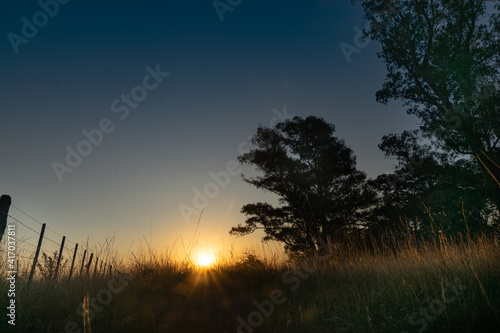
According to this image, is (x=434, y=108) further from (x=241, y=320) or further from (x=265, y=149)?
(x=241, y=320)

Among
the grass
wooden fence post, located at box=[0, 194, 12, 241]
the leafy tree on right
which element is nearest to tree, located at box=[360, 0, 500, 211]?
the leafy tree on right

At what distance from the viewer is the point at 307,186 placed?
17.9 metres

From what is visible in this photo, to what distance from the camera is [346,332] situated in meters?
5.01

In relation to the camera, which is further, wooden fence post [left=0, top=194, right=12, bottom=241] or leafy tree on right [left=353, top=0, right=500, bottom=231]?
leafy tree on right [left=353, top=0, right=500, bottom=231]

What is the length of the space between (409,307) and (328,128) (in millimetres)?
14750

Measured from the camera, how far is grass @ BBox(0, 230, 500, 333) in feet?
15.9

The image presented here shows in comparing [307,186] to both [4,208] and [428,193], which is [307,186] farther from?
[4,208]

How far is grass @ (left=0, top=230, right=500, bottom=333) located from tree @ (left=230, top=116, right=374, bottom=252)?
8.82 m

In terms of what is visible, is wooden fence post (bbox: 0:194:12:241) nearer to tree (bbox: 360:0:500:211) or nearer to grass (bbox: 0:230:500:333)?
grass (bbox: 0:230:500:333)

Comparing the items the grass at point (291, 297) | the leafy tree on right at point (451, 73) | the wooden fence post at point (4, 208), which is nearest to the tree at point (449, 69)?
the leafy tree on right at point (451, 73)

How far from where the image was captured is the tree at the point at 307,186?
17297 millimetres

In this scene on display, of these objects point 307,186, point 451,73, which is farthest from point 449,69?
point 307,186

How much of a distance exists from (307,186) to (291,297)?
36.8 feet

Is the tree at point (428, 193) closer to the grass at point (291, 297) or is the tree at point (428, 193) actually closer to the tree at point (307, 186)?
the tree at point (307, 186)
